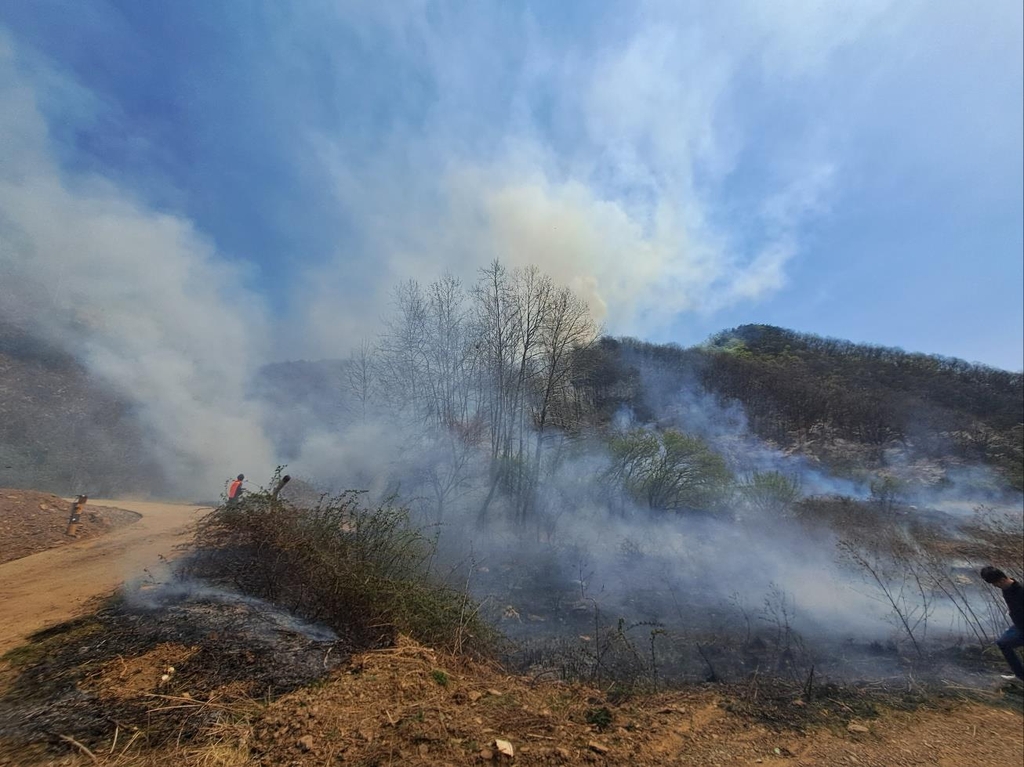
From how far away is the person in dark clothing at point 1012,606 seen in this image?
516 cm

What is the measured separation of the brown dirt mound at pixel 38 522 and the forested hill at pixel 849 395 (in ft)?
63.6

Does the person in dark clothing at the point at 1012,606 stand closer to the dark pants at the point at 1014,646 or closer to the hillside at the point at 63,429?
the dark pants at the point at 1014,646

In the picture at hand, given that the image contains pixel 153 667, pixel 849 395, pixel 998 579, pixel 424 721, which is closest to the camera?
pixel 424 721

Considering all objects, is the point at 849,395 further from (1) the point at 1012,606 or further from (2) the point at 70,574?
(2) the point at 70,574

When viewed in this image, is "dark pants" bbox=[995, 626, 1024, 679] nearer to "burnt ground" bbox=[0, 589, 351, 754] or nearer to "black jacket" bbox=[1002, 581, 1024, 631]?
"black jacket" bbox=[1002, 581, 1024, 631]

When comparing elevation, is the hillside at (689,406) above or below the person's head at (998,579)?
above

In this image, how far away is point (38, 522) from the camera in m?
9.28

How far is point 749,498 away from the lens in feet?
55.0

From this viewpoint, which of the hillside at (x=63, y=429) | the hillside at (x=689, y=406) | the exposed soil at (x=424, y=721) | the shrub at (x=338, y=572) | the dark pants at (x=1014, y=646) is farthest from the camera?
the hillside at (x=689, y=406)

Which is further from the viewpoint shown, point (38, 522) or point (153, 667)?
point (38, 522)

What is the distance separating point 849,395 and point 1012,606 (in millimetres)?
38556

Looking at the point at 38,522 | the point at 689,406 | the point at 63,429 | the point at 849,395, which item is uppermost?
the point at 849,395

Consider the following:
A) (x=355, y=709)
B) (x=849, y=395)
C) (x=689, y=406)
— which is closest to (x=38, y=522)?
(x=355, y=709)

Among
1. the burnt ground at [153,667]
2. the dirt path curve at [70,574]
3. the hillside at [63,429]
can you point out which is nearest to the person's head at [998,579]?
the burnt ground at [153,667]
